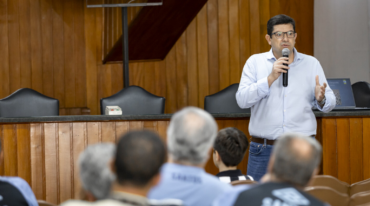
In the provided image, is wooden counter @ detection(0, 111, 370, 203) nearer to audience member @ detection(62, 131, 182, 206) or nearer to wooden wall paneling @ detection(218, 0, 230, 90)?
audience member @ detection(62, 131, 182, 206)

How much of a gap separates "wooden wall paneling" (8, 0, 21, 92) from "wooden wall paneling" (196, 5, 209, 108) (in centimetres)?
232

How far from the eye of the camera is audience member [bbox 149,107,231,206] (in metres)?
1.21

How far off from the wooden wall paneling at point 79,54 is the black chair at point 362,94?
3.36 meters

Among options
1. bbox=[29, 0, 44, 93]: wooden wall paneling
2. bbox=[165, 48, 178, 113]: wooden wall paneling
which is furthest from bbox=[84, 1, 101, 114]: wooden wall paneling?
bbox=[165, 48, 178, 113]: wooden wall paneling

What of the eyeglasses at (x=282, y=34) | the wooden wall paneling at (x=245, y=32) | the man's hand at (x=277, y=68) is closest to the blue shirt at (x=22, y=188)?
the man's hand at (x=277, y=68)

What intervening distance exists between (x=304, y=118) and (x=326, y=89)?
0.80 feet

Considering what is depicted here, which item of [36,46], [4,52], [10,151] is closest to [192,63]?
[36,46]

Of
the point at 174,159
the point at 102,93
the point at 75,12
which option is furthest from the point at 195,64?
the point at 174,159

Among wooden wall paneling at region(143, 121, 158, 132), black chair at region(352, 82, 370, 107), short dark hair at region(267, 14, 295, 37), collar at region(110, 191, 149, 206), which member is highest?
short dark hair at region(267, 14, 295, 37)

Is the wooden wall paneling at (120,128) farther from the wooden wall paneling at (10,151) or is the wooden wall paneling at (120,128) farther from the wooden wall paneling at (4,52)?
the wooden wall paneling at (4,52)

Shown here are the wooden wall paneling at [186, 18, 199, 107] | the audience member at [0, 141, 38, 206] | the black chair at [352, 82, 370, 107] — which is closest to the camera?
the audience member at [0, 141, 38, 206]

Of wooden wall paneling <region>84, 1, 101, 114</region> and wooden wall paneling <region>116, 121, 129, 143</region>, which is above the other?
wooden wall paneling <region>84, 1, 101, 114</region>

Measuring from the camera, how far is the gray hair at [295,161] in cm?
110

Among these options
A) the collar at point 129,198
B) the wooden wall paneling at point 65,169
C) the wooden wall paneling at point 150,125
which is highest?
the collar at point 129,198
